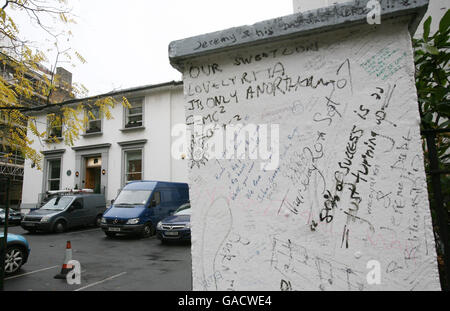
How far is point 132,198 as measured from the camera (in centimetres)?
1123

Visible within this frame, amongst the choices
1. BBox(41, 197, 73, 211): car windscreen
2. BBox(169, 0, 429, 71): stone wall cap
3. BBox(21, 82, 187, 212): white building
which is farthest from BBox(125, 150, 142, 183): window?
BBox(169, 0, 429, 71): stone wall cap

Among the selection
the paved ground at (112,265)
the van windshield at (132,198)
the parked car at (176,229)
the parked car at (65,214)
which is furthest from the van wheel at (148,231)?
the parked car at (65,214)

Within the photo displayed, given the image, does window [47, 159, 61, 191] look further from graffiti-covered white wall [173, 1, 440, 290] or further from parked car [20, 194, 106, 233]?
graffiti-covered white wall [173, 1, 440, 290]

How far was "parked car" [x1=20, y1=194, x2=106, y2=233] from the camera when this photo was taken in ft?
38.7

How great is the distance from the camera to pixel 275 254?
1730mm

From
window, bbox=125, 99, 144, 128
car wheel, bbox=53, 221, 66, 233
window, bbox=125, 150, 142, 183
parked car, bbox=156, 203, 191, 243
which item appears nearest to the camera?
parked car, bbox=156, 203, 191, 243

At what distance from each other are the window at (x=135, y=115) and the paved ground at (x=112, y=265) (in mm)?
7985

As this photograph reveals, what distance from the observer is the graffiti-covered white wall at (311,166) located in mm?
1548

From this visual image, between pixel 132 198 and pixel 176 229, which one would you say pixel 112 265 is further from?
pixel 132 198

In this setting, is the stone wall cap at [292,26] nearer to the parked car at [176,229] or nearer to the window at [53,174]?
the parked car at [176,229]

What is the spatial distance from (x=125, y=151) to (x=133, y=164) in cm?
95

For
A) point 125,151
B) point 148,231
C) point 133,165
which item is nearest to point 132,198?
point 148,231

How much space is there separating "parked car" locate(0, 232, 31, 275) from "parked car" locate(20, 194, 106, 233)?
19.8 ft

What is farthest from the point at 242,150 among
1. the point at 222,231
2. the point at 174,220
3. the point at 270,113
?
the point at 174,220
